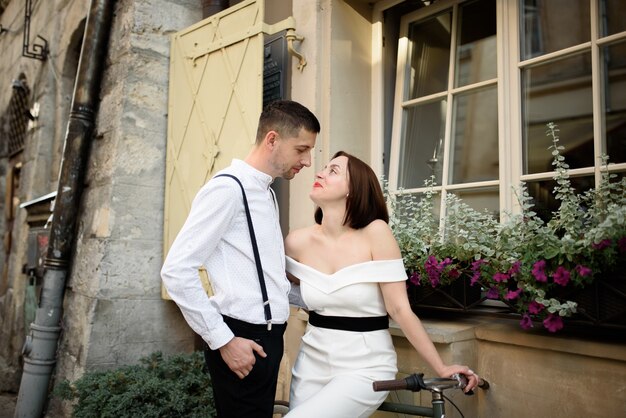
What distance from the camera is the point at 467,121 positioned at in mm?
3043

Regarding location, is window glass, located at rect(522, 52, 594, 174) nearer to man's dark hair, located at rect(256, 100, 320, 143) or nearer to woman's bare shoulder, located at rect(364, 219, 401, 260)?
woman's bare shoulder, located at rect(364, 219, 401, 260)

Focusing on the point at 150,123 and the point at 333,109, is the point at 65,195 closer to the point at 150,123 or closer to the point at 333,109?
the point at 150,123

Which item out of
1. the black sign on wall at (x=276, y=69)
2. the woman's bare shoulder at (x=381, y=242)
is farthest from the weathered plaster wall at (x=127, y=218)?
the woman's bare shoulder at (x=381, y=242)

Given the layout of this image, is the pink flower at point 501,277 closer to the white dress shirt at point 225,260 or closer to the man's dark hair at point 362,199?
the man's dark hair at point 362,199

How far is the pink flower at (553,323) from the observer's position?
2.00 metres

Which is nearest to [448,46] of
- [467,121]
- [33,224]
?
[467,121]

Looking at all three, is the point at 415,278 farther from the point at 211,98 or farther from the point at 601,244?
the point at 211,98

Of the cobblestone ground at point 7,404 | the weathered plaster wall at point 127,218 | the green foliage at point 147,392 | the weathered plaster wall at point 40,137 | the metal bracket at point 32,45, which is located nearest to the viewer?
the green foliage at point 147,392

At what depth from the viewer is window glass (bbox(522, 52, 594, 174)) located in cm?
255

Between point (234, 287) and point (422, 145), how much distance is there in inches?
70.5

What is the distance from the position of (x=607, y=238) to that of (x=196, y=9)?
12.6ft

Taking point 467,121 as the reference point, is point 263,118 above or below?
below

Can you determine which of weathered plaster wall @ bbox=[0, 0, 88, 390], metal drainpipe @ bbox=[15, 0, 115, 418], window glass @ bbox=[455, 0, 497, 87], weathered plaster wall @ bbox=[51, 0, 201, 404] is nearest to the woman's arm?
window glass @ bbox=[455, 0, 497, 87]

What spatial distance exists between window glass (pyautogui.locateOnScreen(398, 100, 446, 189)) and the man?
144 centimetres
